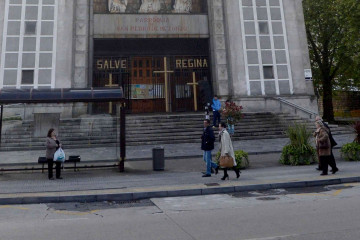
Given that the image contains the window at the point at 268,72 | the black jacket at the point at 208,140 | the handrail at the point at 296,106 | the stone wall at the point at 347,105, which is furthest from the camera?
the stone wall at the point at 347,105

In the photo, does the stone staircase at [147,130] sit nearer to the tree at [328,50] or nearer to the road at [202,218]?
the road at [202,218]

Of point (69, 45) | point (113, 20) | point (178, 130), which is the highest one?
point (113, 20)

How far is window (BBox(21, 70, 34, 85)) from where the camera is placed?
1974 centimetres

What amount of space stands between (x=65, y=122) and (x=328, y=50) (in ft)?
87.7

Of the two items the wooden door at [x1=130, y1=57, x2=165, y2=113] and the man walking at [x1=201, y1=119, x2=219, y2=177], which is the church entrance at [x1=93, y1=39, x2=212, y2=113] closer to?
the wooden door at [x1=130, y1=57, x2=165, y2=113]

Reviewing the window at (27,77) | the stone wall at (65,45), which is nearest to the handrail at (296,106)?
the stone wall at (65,45)

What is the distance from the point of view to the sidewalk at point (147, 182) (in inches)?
280

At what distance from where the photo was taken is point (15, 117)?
1255 cm

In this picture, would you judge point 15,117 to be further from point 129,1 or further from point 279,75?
point 279,75

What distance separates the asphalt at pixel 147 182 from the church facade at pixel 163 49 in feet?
34.5

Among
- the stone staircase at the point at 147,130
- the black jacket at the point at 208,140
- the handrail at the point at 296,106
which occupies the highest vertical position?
the handrail at the point at 296,106

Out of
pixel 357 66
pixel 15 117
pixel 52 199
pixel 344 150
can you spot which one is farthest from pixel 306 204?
pixel 357 66

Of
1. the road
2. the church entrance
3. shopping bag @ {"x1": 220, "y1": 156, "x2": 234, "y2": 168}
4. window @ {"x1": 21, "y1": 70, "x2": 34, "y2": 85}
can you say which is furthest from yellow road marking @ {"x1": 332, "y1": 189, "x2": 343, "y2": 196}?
window @ {"x1": 21, "y1": 70, "x2": 34, "y2": 85}

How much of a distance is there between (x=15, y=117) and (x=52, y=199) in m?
7.23
